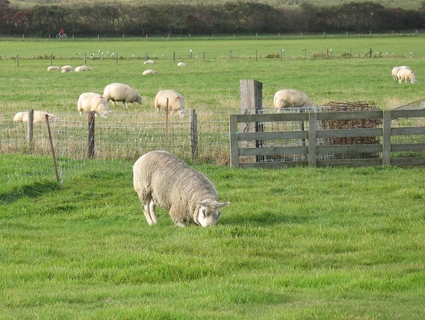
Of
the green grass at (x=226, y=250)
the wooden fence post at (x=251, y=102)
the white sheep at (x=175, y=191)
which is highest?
the wooden fence post at (x=251, y=102)

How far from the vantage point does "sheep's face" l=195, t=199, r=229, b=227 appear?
36.1 feet

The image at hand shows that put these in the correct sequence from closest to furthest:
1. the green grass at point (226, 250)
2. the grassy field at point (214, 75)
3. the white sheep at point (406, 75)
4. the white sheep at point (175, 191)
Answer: the green grass at point (226, 250), the white sheep at point (175, 191), the grassy field at point (214, 75), the white sheep at point (406, 75)

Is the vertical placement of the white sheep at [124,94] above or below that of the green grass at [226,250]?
above

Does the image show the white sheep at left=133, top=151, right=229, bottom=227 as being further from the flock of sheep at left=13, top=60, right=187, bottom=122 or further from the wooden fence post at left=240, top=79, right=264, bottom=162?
the flock of sheep at left=13, top=60, right=187, bottom=122

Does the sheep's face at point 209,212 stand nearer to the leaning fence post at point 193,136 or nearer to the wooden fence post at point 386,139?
the leaning fence post at point 193,136

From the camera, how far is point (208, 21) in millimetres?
116625

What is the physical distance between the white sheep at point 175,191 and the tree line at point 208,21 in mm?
103277

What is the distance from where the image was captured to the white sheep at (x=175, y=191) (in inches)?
438

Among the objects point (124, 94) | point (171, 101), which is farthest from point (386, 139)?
point (124, 94)

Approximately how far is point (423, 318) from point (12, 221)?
24.6 feet

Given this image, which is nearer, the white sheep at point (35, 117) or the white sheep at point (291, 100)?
the white sheep at point (35, 117)

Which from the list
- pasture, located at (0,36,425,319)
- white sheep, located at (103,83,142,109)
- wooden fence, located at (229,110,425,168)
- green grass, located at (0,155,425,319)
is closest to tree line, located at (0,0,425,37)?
white sheep, located at (103,83,142,109)

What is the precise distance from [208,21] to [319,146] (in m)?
102

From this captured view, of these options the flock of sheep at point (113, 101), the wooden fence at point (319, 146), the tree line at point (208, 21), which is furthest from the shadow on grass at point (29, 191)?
the tree line at point (208, 21)
